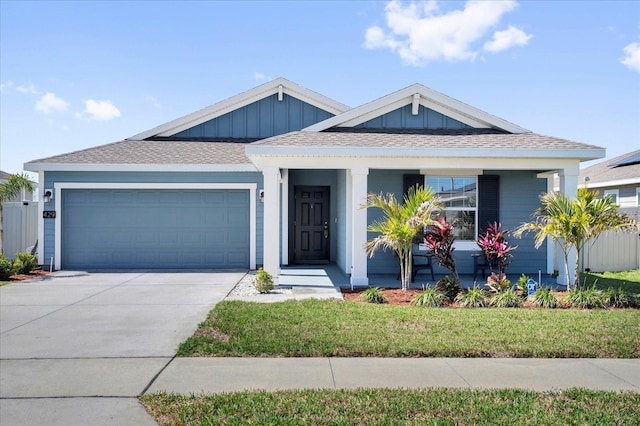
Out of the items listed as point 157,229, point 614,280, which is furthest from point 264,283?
point 614,280

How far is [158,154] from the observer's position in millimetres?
13883

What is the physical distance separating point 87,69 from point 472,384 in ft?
45.1

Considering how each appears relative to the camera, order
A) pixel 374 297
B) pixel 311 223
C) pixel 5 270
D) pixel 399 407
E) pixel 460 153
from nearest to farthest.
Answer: pixel 399 407 → pixel 374 297 → pixel 460 153 → pixel 5 270 → pixel 311 223

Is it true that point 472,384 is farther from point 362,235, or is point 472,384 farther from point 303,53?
point 303,53

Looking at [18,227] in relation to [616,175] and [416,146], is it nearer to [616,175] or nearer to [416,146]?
[416,146]

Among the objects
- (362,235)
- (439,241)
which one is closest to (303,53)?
(362,235)

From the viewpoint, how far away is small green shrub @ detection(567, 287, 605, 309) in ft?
26.9

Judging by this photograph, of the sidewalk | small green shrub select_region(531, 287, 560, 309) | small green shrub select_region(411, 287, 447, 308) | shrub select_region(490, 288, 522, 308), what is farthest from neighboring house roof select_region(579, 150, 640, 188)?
the sidewalk

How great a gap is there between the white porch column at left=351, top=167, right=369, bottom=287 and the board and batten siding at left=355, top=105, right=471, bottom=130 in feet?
6.44

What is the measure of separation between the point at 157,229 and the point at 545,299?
10.1 m

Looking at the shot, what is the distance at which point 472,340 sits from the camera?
19.6ft

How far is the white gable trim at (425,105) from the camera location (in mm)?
11469

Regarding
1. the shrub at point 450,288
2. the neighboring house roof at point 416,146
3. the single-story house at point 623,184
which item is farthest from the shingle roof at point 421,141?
the single-story house at point 623,184

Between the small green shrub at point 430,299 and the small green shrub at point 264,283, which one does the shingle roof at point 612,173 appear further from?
the small green shrub at point 264,283
